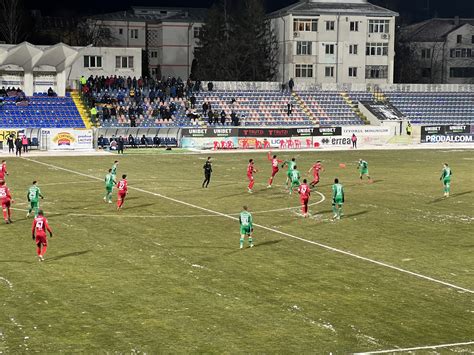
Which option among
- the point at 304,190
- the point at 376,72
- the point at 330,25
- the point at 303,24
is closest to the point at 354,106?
the point at 376,72

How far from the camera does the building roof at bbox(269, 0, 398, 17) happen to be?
329 feet

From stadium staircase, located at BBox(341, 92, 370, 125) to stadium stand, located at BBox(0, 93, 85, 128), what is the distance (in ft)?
99.1

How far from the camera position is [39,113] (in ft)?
240

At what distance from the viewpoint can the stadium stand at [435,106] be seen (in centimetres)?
8725

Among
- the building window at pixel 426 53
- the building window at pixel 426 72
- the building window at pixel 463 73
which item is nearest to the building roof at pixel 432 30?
the building window at pixel 426 53

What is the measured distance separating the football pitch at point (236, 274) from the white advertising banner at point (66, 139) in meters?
26.1

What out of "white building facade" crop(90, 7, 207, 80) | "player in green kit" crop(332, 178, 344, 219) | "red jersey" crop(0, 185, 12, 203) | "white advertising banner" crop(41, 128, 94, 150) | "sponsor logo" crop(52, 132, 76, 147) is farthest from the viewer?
"white building facade" crop(90, 7, 207, 80)

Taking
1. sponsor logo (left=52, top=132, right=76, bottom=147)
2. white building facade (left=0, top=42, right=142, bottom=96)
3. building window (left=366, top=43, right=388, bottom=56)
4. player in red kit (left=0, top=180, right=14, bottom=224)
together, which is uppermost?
building window (left=366, top=43, right=388, bottom=56)

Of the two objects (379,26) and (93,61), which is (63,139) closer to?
(93,61)

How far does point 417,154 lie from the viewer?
69000mm

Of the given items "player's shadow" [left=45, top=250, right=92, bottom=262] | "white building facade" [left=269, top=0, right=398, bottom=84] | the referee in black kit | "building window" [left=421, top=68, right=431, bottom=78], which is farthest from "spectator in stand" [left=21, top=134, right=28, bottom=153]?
"building window" [left=421, top=68, right=431, bottom=78]

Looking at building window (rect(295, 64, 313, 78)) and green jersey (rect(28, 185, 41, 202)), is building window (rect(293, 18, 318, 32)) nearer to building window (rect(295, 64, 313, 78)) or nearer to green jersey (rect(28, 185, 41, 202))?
building window (rect(295, 64, 313, 78))

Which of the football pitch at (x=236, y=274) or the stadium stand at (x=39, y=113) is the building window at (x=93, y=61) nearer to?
the stadium stand at (x=39, y=113)

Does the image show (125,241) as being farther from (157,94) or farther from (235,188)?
(157,94)
